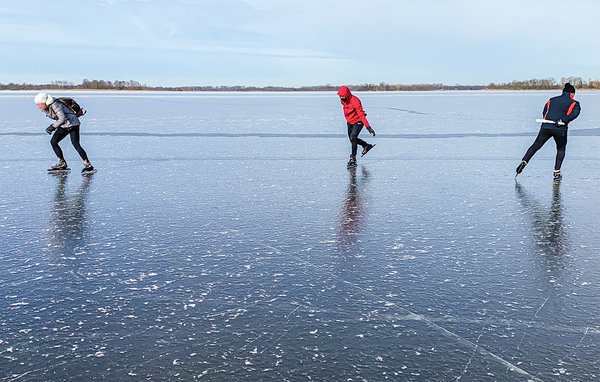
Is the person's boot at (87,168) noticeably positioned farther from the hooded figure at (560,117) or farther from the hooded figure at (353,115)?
the hooded figure at (560,117)

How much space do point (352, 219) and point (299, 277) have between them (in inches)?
91.1

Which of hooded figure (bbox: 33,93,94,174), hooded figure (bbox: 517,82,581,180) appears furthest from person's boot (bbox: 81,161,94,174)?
hooded figure (bbox: 517,82,581,180)

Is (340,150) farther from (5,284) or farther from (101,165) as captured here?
(5,284)

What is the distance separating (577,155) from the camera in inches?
523

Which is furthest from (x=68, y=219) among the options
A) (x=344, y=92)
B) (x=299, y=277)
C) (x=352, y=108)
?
(x=352, y=108)

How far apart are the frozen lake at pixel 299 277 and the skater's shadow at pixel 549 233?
30 mm

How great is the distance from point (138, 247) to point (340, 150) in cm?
985

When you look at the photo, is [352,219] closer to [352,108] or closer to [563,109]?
[563,109]

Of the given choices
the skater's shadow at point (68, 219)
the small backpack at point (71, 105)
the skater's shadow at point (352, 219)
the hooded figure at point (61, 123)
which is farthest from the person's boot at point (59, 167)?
the skater's shadow at point (352, 219)

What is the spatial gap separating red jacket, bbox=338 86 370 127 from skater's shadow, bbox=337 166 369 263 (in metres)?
1.92

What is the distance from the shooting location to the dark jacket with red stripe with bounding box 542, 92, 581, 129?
380 inches

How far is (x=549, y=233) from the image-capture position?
20.2 ft

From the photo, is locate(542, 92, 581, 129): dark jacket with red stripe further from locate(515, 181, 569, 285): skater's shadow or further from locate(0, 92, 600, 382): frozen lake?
locate(515, 181, 569, 285): skater's shadow

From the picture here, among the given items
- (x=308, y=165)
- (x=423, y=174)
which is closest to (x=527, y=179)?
(x=423, y=174)
